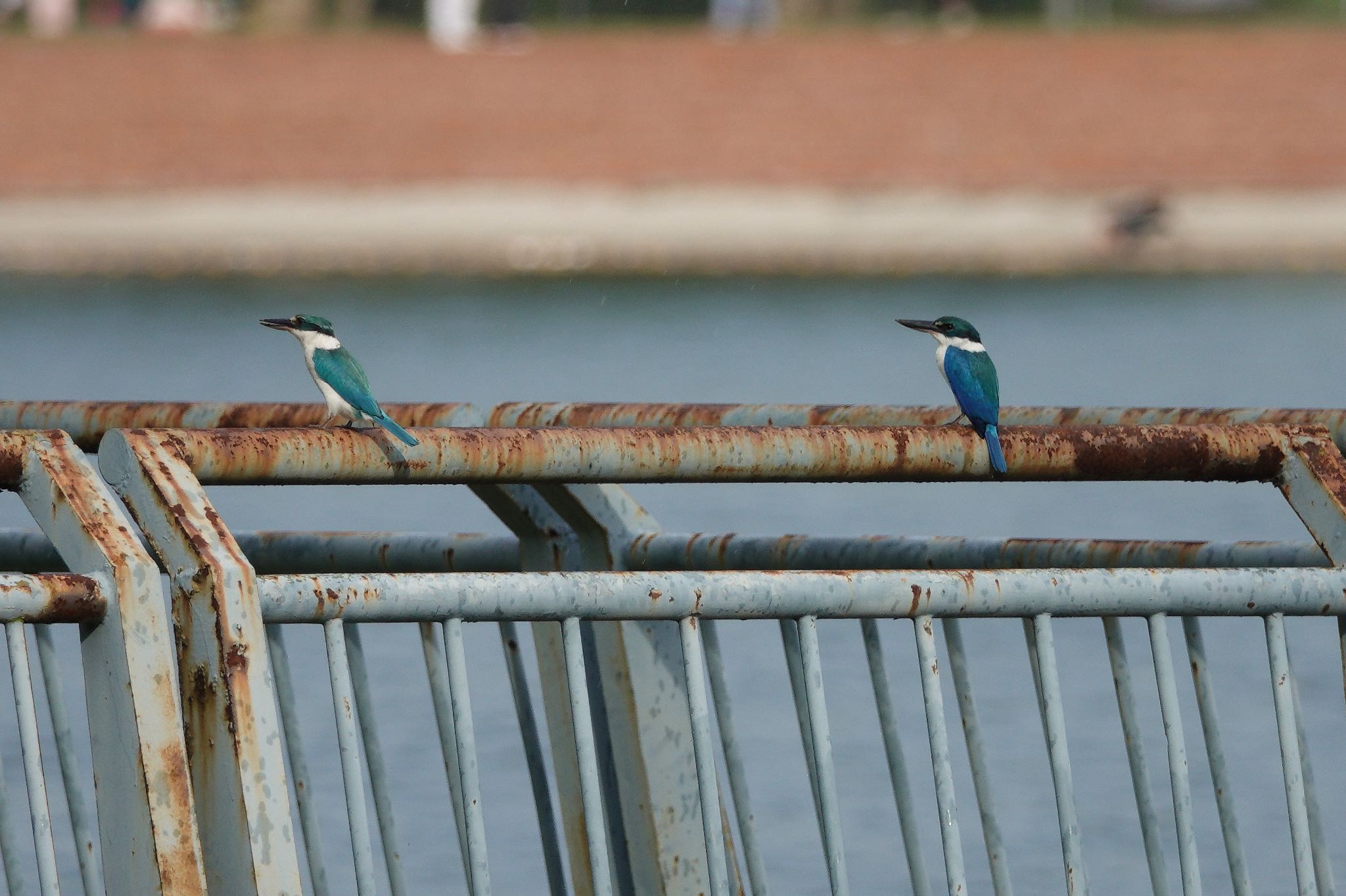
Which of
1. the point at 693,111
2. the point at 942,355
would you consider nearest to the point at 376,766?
the point at 942,355

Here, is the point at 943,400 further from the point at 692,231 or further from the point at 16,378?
the point at 692,231

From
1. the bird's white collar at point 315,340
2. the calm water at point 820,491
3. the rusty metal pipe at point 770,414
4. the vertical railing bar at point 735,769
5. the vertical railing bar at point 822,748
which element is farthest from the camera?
the calm water at point 820,491

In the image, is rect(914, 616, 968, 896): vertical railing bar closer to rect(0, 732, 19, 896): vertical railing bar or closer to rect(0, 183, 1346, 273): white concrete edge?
rect(0, 732, 19, 896): vertical railing bar

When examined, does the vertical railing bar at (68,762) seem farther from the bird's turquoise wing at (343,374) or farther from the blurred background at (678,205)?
the blurred background at (678,205)

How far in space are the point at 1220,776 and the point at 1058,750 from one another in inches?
8.6

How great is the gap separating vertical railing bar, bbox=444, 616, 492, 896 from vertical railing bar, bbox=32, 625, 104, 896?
57 centimetres

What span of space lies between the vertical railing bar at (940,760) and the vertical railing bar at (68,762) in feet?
3.11

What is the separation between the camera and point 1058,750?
2.06m

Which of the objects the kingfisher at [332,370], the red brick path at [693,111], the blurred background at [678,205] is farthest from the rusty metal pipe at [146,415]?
the red brick path at [693,111]

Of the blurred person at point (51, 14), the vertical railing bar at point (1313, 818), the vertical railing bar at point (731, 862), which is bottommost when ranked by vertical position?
the vertical railing bar at point (731, 862)

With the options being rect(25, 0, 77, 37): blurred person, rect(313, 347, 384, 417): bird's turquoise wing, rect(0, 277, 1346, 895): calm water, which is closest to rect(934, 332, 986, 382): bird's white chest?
rect(313, 347, 384, 417): bird's turquoise wing

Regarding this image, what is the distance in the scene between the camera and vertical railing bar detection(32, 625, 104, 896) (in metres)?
2.29

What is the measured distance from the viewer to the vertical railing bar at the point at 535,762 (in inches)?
97.0

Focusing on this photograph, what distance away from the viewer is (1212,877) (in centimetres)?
620
